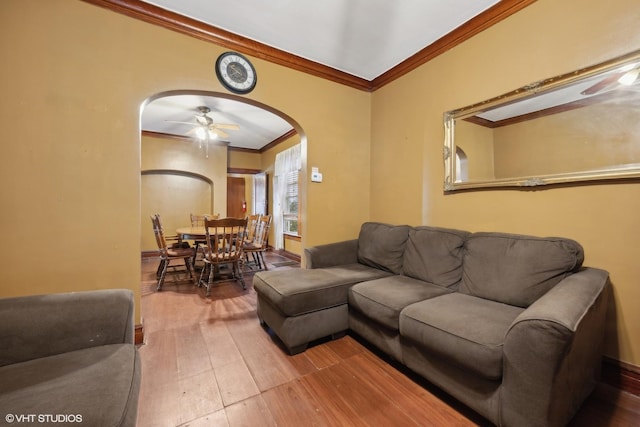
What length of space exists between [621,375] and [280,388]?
2060 mm

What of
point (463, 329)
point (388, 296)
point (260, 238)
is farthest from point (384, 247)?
point (260, 238)

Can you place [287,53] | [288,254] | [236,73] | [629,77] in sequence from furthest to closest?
[288,254], [287,53], [236,73], [629,77]

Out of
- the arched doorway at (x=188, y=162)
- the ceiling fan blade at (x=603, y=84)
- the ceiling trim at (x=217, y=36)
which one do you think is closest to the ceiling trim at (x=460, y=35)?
the ceiling trim at (x=217, y=36)

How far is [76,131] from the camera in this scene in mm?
1846

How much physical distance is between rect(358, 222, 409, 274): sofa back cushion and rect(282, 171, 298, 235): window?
293 centimetres

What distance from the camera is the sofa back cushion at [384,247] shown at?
2441mm

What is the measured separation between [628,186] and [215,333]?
121 inches

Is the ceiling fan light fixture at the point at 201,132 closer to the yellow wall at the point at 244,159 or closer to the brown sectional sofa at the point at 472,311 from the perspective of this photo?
the yellow wall at the point at 244,159

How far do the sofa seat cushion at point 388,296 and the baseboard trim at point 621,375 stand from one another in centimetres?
95

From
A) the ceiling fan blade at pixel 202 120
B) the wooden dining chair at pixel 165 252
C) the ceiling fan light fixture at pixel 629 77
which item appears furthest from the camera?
the ceiling fan blade at pixel 202 120

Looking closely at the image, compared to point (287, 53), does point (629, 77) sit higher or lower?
lower

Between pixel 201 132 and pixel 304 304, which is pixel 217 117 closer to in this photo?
pixel 201 132

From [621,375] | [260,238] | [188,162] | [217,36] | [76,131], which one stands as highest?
[217,36]

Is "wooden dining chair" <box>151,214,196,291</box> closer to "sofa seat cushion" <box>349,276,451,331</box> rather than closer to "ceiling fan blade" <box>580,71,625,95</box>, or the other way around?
"sofa seat cushion" <box>349,276,451,331</box>
